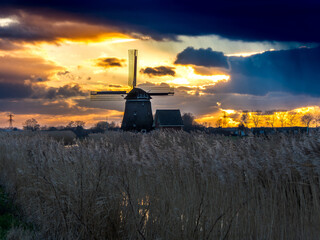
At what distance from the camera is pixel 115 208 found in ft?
20.2

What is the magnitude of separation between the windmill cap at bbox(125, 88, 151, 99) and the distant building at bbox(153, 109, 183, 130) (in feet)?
20.1

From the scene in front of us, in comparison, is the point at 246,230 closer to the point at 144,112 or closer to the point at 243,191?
the point at 243,191

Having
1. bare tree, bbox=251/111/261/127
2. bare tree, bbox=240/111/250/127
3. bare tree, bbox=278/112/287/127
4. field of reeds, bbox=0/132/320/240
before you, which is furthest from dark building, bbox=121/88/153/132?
field of reeds, bbox=0/132/320/240

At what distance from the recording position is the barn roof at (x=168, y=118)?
4484 cm

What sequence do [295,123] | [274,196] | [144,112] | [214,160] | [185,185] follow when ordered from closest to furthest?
1. [274,196]
2. [214,160]
3. [185,185]
4. [144,112]
5. [295,123]

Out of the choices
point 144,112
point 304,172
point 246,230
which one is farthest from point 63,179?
point 144,112

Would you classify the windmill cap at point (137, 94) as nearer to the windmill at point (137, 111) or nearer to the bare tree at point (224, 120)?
the windmill at point (137, 111)

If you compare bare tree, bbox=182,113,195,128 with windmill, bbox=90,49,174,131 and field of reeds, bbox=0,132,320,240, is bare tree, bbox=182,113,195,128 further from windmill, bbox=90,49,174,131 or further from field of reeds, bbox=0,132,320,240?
field of reeds, bbox=0,132,320,240

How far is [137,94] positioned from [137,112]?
1.97 metres

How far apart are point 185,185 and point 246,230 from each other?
2.13m

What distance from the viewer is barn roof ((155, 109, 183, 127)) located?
44844 millimetres

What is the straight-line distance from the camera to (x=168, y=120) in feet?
149

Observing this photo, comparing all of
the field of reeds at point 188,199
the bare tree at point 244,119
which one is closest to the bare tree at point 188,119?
the bare tree at point 244,119

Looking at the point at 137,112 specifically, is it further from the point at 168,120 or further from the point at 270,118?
the point at 270,118
